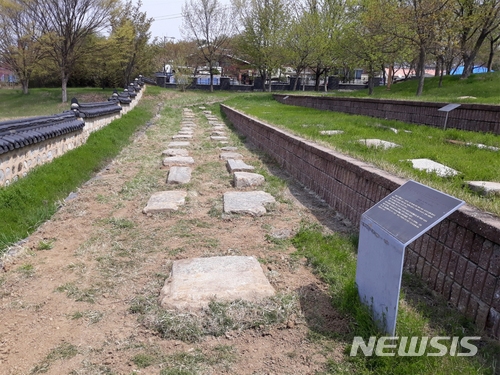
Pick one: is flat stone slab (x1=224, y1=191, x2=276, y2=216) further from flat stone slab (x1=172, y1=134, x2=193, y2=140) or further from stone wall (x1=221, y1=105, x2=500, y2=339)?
flat stone slab (x1=172, y1=134, x2=193, y2=140)

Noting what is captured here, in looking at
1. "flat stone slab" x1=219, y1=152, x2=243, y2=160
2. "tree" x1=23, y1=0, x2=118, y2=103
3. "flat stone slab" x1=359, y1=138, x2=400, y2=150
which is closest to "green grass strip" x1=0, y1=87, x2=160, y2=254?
"flat stone slab" x1=219, y1=152, x2=243, y2=160

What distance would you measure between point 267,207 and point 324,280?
5.74ft

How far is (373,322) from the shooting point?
2.29m

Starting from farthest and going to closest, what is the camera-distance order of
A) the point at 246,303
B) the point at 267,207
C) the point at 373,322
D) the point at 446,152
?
the point at 446,152, the point at 267,207, the point at 246,303, the point at 373,322

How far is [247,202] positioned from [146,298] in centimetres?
216

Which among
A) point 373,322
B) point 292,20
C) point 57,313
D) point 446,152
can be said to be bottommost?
point 57,313

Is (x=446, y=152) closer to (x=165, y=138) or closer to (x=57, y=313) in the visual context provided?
(x=57, y=313)

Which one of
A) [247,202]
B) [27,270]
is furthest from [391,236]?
[27,270]

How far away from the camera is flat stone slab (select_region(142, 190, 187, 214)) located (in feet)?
14.8

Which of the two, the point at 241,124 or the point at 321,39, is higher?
the point at 321,39

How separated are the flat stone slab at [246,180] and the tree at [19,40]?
2448cm

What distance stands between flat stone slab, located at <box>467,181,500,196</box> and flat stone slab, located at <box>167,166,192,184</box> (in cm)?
367

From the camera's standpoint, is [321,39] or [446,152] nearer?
[446,152]

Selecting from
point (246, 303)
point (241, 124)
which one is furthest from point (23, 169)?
point (241, 124)
